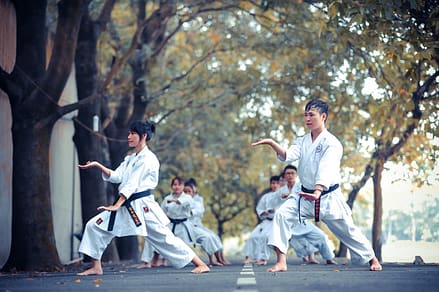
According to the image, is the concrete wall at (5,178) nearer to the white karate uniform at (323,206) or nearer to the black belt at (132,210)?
the black belt at (132,210)

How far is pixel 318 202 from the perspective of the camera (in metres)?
10.0

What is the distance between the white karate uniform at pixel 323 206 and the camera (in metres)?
10.1

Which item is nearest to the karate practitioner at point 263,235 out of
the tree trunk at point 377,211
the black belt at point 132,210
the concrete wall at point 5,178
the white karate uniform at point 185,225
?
the white karate uniform at point 185,225

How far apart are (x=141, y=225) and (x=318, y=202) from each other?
2.15m

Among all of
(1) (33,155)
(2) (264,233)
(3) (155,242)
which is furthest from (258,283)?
(2) (264,233)

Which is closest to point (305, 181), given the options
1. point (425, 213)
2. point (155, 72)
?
point (425, 213)

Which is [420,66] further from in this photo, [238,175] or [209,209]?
[209,209]

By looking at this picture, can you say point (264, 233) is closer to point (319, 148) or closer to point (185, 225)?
point (185, 225)

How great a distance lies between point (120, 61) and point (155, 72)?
9873 millimetres

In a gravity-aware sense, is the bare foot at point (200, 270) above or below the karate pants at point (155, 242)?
below

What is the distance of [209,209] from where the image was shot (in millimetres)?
42281

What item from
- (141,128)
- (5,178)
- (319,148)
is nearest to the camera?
(319,148)

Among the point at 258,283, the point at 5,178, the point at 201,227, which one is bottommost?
the point at 258,283

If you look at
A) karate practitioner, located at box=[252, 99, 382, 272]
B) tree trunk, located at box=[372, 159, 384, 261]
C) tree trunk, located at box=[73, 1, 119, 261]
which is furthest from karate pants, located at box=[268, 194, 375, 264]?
tree trunk, located at box=[372, 159, 384, 261]
